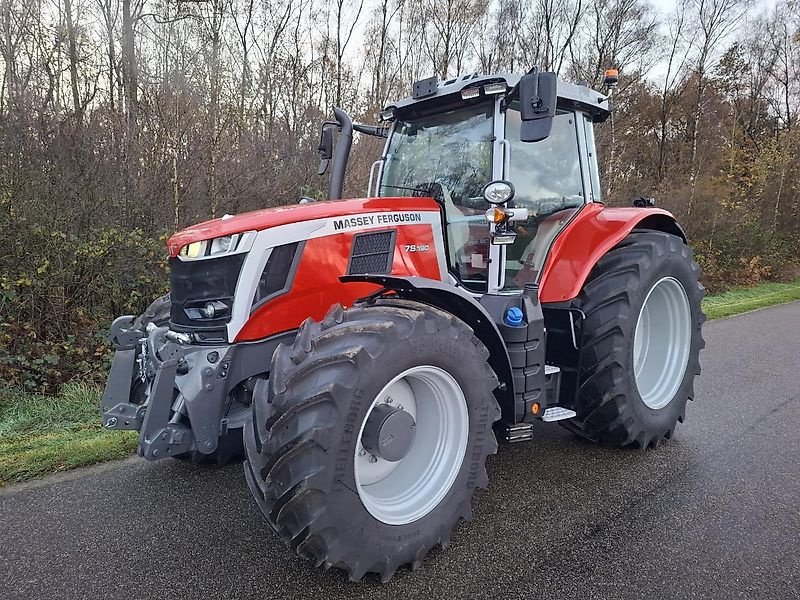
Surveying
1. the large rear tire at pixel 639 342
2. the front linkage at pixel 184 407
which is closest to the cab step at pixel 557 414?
the large rear tire at pixel 639 342

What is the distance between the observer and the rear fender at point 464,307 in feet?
8.38

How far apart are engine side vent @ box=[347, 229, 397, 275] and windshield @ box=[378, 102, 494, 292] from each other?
0.50 meters

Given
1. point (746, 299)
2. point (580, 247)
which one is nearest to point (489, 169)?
point (580, 247)

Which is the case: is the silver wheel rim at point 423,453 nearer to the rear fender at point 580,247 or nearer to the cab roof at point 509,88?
the rear fender at point 580,247

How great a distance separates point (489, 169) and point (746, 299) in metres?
11.6

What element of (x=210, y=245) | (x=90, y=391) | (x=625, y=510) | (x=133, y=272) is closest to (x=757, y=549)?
(x=625, y=510)

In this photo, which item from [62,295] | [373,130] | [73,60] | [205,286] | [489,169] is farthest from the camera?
[73,60]

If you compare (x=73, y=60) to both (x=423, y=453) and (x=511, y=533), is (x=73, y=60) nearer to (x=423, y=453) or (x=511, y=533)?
(x=423, y=453)

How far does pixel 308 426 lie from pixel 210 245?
1.05 m

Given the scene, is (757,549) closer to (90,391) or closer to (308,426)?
(308,426)

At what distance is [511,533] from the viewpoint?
8.96ft

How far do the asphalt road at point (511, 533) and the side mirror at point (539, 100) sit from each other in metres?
1.93

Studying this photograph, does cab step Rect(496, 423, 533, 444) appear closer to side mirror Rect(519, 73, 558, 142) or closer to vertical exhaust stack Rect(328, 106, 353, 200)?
side mirror Rect(519, 73, 558, 142)

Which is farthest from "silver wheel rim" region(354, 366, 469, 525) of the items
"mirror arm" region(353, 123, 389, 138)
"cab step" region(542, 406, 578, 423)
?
"mirror arm" region(353, 123, 389, 138)
